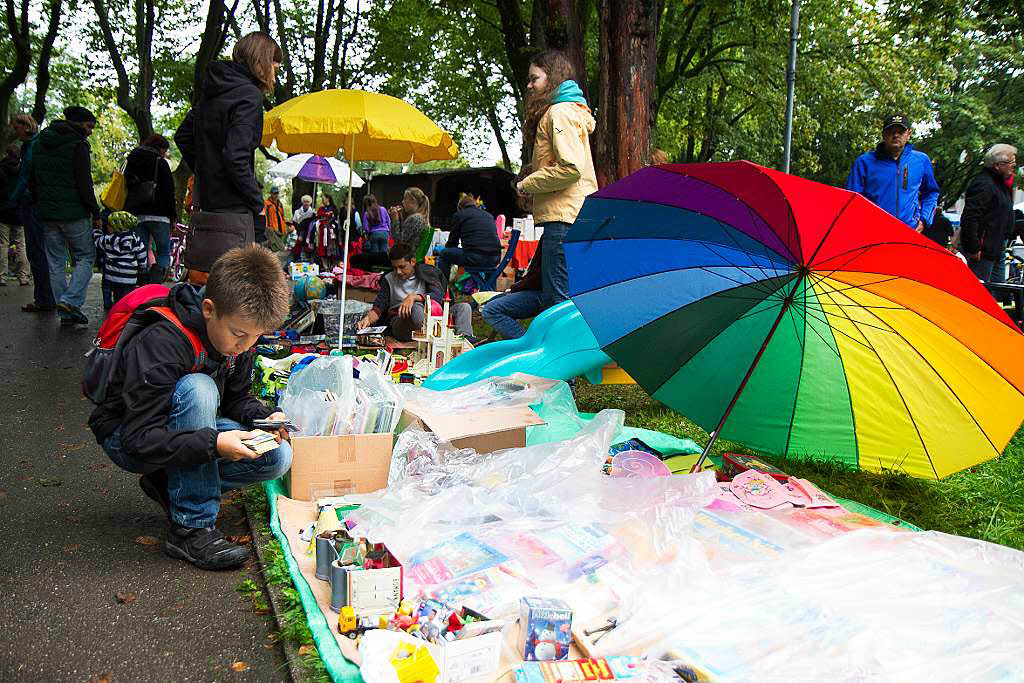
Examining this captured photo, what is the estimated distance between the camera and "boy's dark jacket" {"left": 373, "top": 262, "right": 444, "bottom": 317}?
5.77 m

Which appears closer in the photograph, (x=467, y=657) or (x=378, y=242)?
(x=467, y=657)

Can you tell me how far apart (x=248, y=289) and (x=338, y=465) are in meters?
0.92

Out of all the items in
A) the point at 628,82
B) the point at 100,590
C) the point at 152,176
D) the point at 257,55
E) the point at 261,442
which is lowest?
the point at 100,590

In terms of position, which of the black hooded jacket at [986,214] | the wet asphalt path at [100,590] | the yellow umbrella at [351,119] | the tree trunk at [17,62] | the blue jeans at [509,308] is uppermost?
the tree trunk at [17,62]

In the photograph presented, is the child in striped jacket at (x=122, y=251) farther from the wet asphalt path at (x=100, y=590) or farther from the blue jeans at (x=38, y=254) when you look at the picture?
the wet asphalt path at (x=100, y=590)

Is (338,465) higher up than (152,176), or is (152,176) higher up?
(152,176)

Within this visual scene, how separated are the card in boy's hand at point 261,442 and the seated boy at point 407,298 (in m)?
3.09

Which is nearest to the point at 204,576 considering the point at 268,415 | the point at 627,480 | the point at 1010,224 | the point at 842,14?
the point at 268,415

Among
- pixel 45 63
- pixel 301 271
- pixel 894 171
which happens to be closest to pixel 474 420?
pixel 894 171

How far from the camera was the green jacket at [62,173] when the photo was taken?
673 centimetres

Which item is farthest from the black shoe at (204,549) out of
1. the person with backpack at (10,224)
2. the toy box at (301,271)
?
the person with backpack at (10,224)

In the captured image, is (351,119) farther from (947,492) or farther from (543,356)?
(947,492)

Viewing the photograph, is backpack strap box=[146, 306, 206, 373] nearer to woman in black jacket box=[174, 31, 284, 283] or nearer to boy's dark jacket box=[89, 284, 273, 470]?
boy's dark jacket box=[89, 284, 273, 470]

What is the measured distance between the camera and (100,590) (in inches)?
95.7
